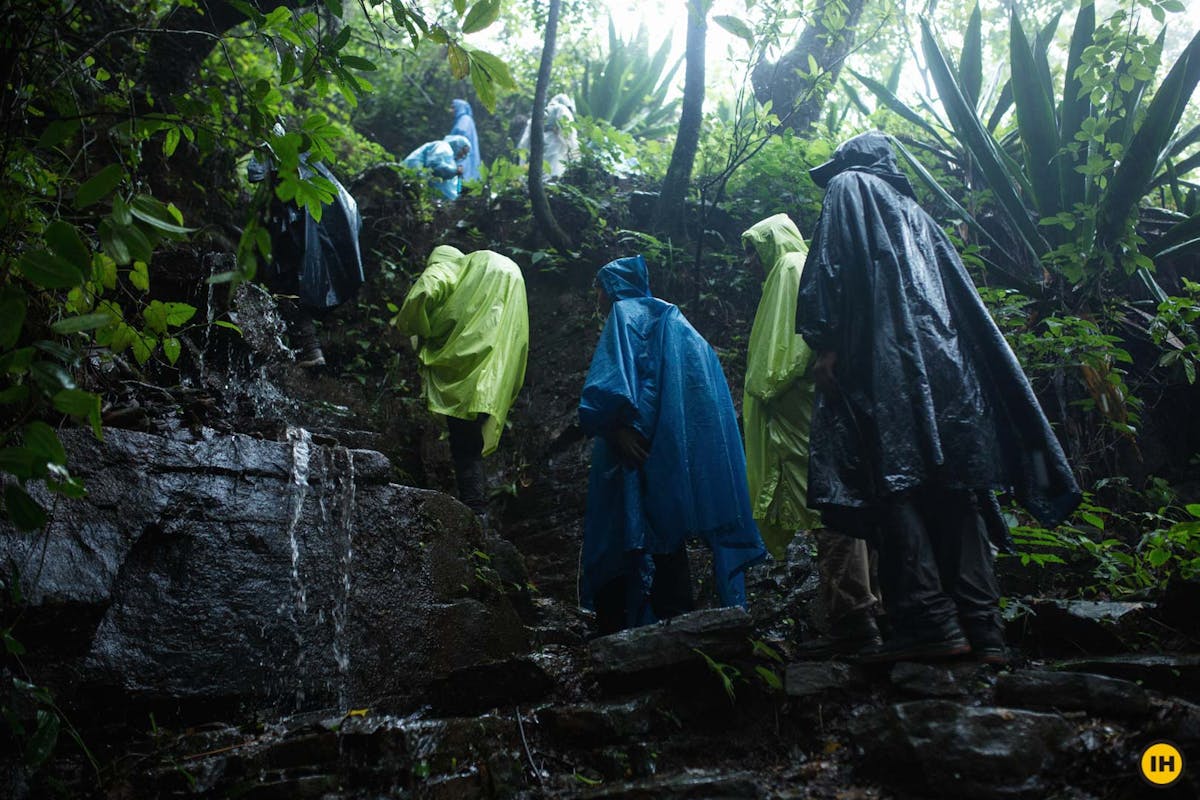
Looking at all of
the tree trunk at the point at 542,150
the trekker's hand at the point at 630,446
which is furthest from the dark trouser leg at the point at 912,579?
the tree trunk at the point at 542,150

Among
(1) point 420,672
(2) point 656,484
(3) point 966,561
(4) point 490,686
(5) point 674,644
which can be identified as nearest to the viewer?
(3) point 966,561

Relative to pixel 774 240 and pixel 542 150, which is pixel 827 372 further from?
pixel 542 150

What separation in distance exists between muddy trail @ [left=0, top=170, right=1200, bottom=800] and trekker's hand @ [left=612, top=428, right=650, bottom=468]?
89cm

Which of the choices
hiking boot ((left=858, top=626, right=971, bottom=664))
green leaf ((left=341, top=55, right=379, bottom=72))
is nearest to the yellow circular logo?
hiking boot ((left=858, top=626, right=971, bottom=664))

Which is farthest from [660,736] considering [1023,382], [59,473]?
[59,473]

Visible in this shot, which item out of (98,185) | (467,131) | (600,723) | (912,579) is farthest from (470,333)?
(467,131)

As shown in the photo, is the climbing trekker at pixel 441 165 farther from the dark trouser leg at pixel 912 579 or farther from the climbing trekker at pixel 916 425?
the dark trouser leg at pixel 912 579

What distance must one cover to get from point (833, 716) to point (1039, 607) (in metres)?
1.07

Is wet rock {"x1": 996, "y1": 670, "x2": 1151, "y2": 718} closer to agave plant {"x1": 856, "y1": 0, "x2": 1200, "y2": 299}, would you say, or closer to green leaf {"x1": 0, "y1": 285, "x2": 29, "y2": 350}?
green leaf {"x1": 0, "y1": 285, "x2": 29, "y2": 350}

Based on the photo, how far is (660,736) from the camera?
124 inches

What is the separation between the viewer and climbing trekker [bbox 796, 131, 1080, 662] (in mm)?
2980

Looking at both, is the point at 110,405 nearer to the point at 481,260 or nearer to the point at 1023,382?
the point at 481,260

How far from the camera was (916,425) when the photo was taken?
3068mm

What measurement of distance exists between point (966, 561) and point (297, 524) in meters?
→ 2.77
